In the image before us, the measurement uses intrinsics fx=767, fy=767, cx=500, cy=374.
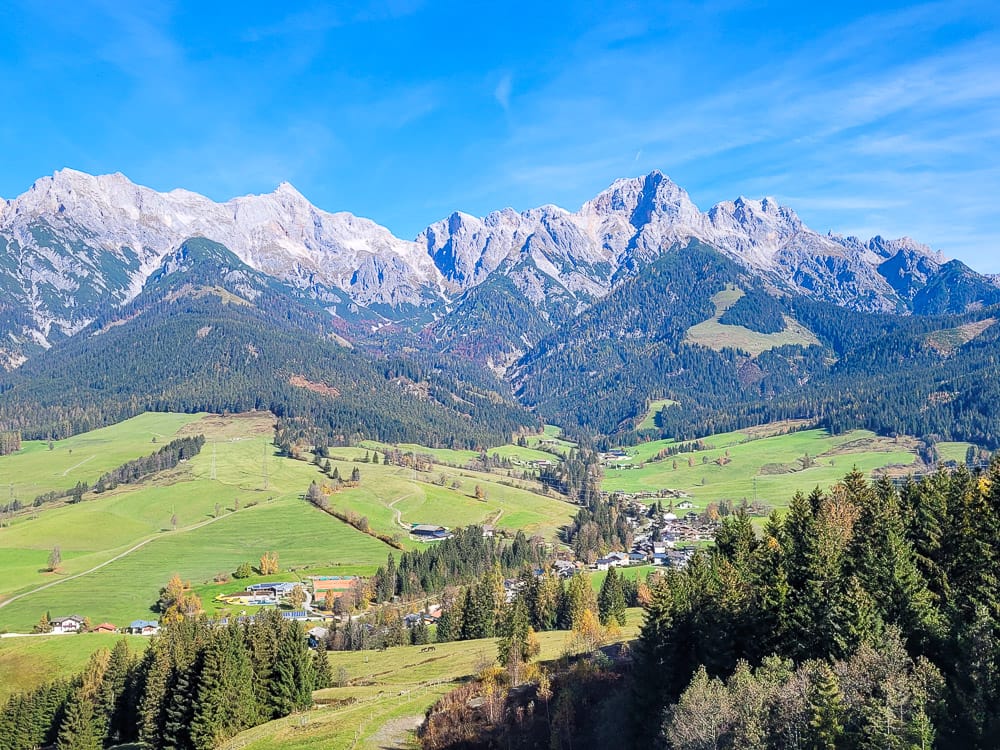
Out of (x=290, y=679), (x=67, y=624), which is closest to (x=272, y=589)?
(x=67, y=624)

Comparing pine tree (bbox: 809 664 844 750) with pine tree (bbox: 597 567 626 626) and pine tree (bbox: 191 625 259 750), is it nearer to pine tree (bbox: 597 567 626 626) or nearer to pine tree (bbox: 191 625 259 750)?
pine tree (bbox: 191 625 259 750)

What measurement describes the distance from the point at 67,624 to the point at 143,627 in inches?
540

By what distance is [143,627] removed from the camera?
143875mm

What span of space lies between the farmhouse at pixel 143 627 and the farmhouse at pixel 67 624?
863 centimetres

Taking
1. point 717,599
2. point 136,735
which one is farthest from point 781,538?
point 136,735

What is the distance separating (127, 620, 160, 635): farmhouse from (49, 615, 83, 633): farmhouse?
8631 millimetres

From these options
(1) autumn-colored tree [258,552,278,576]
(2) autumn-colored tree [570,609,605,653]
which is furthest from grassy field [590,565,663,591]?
(1) autumn-colored tree [258,552,278,576]

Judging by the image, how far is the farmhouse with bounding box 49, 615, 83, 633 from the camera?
460ft

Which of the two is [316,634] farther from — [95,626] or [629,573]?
[629,573]

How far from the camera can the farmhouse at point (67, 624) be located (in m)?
140

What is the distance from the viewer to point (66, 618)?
145250mm

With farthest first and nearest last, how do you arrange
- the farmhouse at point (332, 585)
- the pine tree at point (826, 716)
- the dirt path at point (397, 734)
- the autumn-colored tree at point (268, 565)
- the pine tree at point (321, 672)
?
the autumn-colored tree at point (268, 565), the farmhouse at point (332, 585), the pine tree at point (321, 672), the dirt path at point (397, 734), the pine tree at point (826, 716)

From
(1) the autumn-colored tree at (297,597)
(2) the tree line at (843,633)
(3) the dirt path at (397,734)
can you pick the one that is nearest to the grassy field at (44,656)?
(1) the autumn-colored tree at (297,597)

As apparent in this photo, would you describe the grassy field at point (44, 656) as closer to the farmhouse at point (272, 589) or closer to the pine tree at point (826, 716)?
the farmhouse at point (272, 589)
